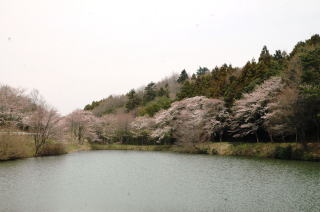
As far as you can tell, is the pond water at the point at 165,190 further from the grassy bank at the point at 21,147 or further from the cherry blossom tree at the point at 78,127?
the cherry blossom tree at the point at 78,127

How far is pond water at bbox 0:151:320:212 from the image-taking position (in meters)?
15.6

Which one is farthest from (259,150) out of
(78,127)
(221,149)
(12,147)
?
(78,127)

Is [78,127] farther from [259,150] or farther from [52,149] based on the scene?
[259,150]

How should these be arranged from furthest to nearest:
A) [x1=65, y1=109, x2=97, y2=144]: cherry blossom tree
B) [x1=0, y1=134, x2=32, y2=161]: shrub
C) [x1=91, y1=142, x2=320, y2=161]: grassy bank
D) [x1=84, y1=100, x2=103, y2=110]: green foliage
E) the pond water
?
[x1=84, y1=100, x2=103, y2=110]: green foliage → [x1=65, y1=109, x2=97, y2=144]: cherry blossom tree → [x1=0, y1=134, x2=32, y2=161]: shrub → [x1=91, y1=142, x2=320, y2=161]: grassy bank → the pond water

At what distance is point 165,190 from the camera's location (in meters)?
19.8

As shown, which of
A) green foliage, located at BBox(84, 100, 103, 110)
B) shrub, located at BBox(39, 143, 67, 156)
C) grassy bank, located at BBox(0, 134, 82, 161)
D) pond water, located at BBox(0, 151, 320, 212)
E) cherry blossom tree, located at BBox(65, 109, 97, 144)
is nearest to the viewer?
pond water, located at BBox(0, 151, 320, 212)

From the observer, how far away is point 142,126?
7519cm

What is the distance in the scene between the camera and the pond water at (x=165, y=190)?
15586mm

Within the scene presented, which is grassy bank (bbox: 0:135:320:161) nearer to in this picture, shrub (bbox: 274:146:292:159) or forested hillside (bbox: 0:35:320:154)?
shrub (bbox: 274:146:292:159)

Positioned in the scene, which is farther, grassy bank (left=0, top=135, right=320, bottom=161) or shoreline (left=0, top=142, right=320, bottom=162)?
grassy bank (left=0, top=135, right=320, bottom=161)

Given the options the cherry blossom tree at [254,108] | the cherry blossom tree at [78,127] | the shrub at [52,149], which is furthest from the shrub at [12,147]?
the cherry blossom tree at [254,108]

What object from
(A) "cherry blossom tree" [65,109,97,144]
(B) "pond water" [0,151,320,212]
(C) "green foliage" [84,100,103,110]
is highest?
(C) "green foliage" [84,100,103,110]

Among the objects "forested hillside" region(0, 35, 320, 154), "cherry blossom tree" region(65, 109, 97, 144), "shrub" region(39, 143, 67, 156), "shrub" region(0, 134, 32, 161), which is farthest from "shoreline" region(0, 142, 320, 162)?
"cherry blossom tree" region(65, 109, 97, 144)

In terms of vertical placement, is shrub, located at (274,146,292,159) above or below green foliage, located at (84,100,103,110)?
below
